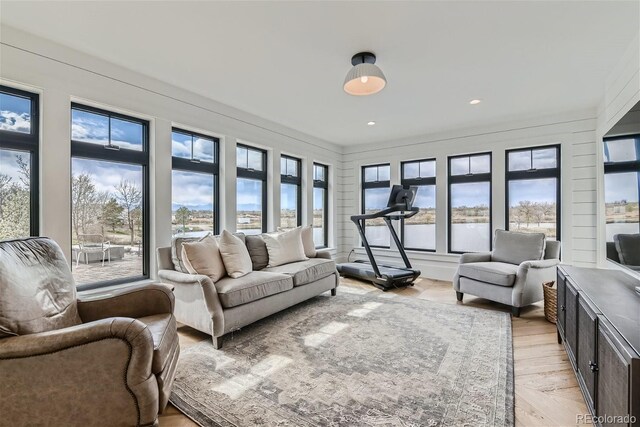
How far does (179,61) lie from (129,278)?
91.3 inches

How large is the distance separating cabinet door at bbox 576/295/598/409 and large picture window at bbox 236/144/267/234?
3835 millimetres

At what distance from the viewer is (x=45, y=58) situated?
2.50 m

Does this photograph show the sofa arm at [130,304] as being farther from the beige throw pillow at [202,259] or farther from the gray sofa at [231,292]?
the beige throw pillow at [202,259]

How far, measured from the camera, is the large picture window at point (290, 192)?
5203mm

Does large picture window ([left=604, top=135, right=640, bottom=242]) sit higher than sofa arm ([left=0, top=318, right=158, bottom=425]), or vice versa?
large picture window ([left=604, top=135, right=640, bottom=242])

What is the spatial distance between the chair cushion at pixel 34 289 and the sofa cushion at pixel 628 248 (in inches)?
143

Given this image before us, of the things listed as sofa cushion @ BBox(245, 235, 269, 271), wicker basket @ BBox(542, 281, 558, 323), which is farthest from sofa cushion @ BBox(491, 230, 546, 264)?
sofa cushion @ BBox(245, 235, 269, 271)

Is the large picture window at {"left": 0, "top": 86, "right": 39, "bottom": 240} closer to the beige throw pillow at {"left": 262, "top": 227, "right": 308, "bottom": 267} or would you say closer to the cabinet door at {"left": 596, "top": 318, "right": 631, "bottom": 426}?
the beige throw pillow at {"left": 262, "top": 227, "right": 308, "bottom": 267}

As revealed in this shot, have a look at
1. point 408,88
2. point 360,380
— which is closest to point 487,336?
point 360,380

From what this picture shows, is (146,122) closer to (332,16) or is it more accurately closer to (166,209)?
(166,209)

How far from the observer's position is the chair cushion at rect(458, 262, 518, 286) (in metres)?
3.37

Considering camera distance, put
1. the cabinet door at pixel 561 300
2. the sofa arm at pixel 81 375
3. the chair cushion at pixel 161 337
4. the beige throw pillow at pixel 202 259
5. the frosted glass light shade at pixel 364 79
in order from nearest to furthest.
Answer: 1. the sofa arm at pixel 81 375
2. the chair cushion at pixel 161 337
3. the cabinet door at pixel 561 300
4. the frosted glass light shade at pixel 364 79
5. the beige throw pillow at pixel 202 259

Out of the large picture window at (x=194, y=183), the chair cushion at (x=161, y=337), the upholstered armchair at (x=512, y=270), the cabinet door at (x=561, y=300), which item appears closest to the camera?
the chair cushion at (x=161, y=337)

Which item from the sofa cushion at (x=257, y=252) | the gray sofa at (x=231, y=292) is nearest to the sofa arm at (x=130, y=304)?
the gray sofa at (x=231, y=292)
